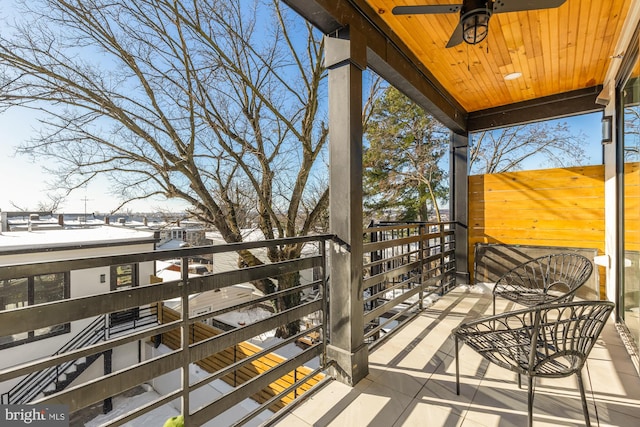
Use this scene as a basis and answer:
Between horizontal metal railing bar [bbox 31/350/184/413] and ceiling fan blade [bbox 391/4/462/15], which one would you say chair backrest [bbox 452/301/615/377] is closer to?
horizontal metal railing bar [bbox 31/350/184/413]

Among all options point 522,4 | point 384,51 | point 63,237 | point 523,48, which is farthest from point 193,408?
point 523,48

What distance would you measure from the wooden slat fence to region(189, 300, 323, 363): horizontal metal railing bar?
2183 mm

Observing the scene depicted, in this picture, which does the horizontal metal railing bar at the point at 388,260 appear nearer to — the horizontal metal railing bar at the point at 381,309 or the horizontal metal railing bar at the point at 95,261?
the horizontal metal railing bar at the point at 381,309

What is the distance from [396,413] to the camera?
5.54 feet

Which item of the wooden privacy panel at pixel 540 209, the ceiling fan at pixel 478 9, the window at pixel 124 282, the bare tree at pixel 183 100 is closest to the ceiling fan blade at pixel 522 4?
the ceiling fan at pixel 478 9

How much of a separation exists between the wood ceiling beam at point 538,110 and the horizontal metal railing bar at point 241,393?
410cm

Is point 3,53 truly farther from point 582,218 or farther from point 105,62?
point 582,218

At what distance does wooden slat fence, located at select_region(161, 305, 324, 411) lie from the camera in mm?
4250

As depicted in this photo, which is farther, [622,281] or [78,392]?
[622,281]

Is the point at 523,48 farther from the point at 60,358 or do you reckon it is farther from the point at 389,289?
the point at 60,358

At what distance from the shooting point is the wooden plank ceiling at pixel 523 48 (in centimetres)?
A: 231

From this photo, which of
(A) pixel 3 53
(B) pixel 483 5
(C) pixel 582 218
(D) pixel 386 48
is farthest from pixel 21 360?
(C) pixel 582 218

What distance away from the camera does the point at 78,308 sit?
1.02 meters

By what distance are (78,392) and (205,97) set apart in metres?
6.90
